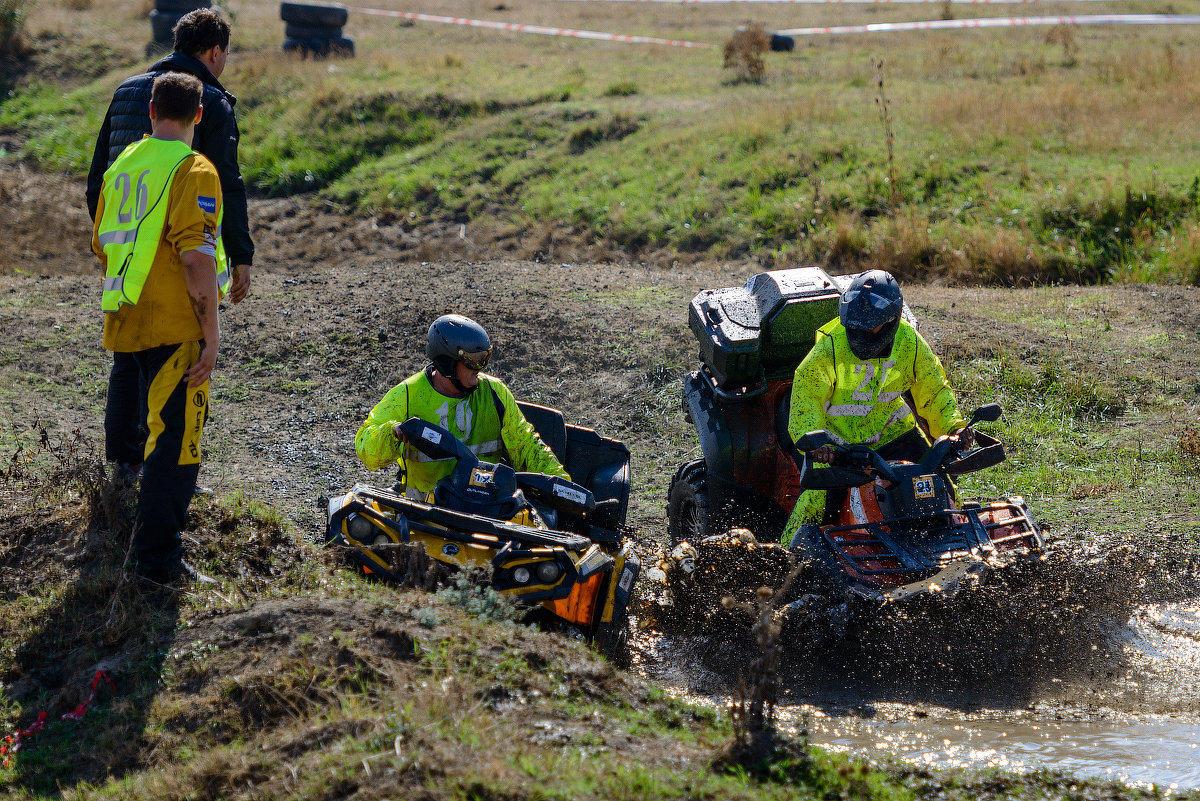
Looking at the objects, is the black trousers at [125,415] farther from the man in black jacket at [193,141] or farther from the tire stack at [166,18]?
the tire stack at [166,18]

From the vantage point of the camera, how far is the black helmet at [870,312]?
642 centimetres

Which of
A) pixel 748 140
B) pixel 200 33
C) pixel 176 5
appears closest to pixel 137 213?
pixel 200 33

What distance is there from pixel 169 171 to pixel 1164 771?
492cm

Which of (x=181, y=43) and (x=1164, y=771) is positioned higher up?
(x=181, y=43)

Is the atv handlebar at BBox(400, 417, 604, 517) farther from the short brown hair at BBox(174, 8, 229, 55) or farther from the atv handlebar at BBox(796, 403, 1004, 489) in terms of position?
the short brown hair at BBox(174, 8, 229, 55)

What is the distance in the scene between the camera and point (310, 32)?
77.4 feet

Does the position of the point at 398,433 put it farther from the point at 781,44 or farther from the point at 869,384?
the point at 781,44

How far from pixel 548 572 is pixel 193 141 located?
3061 mm

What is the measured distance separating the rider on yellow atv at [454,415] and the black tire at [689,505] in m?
1.01

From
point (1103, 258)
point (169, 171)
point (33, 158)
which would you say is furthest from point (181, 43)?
point (33, 158)

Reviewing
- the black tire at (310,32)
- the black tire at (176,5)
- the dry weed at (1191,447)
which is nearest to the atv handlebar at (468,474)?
the dry weed at (1191,447)

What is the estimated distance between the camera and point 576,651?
16.7ft

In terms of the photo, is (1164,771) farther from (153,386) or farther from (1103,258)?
(1103,258)

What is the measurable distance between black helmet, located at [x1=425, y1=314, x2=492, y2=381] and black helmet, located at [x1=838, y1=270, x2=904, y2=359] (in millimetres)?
2127
